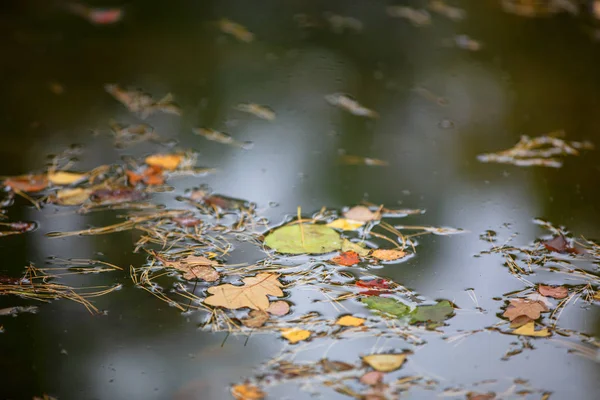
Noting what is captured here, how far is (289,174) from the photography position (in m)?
1.90

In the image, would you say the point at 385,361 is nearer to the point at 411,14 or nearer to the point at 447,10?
the point at 411,14

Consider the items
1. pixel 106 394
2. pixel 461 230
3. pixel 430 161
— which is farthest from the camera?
pixel 430 161

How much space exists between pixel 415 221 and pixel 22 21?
224 centimetres

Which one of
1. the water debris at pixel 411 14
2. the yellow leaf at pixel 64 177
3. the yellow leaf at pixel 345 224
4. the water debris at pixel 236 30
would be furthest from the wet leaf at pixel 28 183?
the water debris at pixel 411 14

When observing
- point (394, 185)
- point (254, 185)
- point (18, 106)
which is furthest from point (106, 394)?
point (18, 106)

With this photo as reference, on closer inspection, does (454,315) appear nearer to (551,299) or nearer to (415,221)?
(551,299)

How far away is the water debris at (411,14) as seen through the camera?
10.1 feet

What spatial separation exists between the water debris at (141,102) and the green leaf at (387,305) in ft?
3.98

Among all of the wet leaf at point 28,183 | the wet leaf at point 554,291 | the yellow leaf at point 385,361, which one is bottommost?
the wet leaf at point 28,183

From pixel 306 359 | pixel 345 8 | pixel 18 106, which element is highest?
pixel 345 8

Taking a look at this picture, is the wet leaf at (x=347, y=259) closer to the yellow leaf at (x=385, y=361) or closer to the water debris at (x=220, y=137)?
the yellow leaf at (x=385, y=361)

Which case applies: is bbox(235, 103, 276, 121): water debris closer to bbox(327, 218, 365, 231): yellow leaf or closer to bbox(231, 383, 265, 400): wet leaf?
bbox(327, 218, 365, 231): yellow leaf

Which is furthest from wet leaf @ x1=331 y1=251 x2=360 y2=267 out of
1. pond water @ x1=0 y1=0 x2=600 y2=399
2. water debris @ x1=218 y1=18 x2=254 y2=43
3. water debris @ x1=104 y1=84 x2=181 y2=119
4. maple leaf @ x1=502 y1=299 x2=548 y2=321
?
water debris @ x1=218 y1=18 x2=254 y2=43

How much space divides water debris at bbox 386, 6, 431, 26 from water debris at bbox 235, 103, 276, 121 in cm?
113
